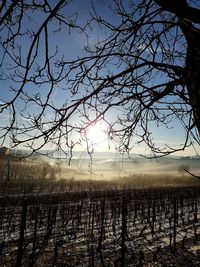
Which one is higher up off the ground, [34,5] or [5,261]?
[34,5]

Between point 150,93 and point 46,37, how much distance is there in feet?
4.08

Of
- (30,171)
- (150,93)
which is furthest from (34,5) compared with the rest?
(30,171)

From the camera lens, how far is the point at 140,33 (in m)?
→ 3.87

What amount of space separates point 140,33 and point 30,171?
3312 inches

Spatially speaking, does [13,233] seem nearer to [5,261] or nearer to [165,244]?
[5,261]

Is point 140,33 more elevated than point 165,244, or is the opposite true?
point 140,33

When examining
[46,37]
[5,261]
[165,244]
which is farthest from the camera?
[165,244]

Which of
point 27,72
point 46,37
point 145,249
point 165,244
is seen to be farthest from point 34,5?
point 165,244

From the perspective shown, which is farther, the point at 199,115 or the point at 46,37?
the point at 46,37

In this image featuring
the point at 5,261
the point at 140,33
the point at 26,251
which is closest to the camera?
the point at 140,33

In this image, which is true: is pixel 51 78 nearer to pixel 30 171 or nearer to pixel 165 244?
pixel 165 244

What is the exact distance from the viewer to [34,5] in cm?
281

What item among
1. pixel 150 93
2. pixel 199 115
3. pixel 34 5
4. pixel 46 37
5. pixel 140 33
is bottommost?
pixel 199 115

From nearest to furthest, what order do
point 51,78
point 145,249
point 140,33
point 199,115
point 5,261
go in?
point 199,115 < point 51,78 < point 140,33 < point 5,261 < point 145,249
